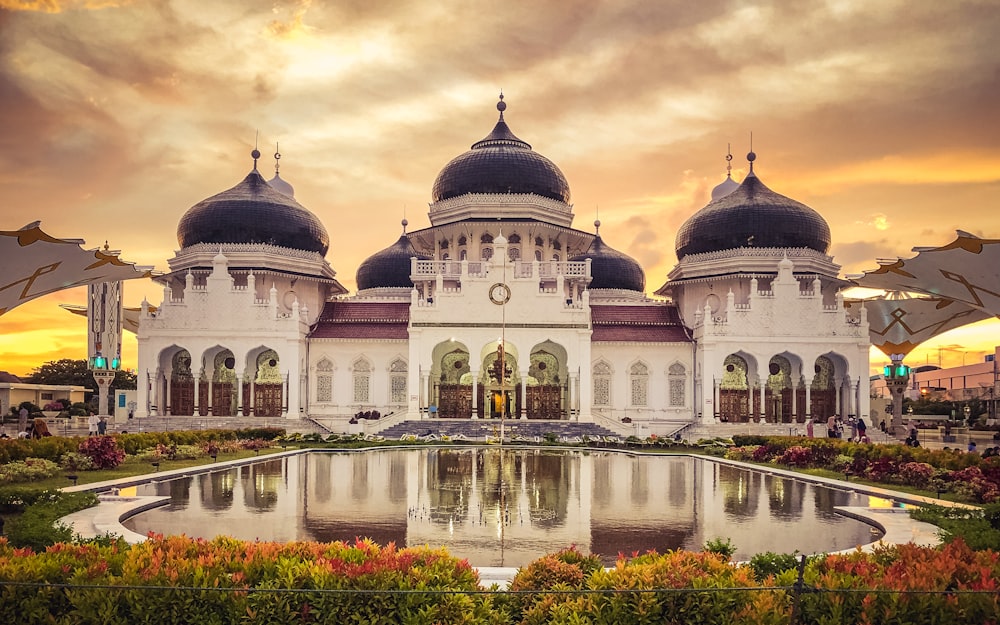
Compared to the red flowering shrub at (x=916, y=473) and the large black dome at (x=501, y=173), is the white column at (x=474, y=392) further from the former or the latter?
the red flowering shrub at (x=916, y=473)

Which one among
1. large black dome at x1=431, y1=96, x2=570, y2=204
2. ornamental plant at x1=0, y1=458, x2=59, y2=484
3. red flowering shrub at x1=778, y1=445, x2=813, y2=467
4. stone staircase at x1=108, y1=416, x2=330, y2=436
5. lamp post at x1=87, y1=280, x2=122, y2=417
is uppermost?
large black dome at x1=431, y1=96, x2=570, y2=204

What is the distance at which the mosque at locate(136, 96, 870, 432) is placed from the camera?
4388 cm

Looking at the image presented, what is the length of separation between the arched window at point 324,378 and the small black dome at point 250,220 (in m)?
8.52

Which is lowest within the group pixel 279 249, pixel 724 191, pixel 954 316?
pixel 954 316

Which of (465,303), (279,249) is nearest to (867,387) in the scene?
Result: (465,303)

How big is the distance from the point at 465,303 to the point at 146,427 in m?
17.6

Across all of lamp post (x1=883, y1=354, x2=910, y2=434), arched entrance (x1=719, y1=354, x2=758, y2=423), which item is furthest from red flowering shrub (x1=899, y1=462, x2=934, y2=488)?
arched entrance (x1=719, y1=354, x2=758, y2=423)

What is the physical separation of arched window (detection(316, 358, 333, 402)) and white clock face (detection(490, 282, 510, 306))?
1004 centimetres

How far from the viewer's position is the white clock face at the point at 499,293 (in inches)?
1738

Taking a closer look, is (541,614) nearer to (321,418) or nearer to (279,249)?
(321,418)

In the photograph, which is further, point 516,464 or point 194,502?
point 516,464

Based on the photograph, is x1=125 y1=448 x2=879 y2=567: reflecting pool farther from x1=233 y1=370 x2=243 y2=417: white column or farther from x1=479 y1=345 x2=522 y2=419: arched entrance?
x1=233 y1=370 x2=243 y2=417: white column

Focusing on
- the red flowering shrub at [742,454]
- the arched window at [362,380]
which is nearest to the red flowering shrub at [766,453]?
the red flowering shrub at [742,454]

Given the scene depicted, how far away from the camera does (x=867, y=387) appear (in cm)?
4328
